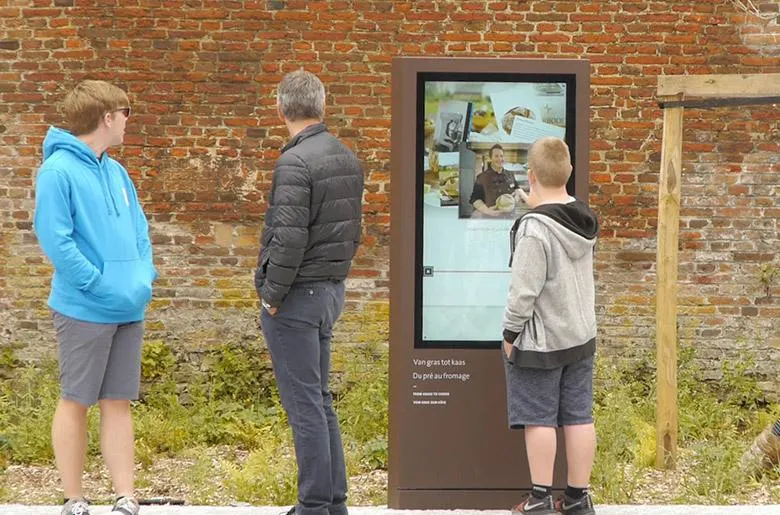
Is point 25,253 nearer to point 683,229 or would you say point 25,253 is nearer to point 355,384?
point 355,384

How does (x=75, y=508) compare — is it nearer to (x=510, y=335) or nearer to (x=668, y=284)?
(x=510, y=335)

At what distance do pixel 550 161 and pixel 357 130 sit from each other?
4.09 metres

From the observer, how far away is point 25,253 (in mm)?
8641

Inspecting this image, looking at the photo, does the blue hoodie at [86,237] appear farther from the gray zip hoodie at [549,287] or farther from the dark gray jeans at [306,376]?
the gray zip hoodie at [549,287]

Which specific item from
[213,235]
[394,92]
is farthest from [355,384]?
[394,92]

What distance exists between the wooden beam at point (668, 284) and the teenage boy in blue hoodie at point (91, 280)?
130 inches

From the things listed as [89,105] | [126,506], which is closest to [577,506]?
[126,506]

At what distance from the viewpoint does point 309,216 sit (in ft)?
14.8

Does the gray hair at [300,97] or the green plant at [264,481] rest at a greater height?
the gray hair at [300,97]

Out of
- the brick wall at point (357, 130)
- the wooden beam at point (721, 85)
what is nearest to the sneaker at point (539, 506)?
the wooden beam at point (721, 85)

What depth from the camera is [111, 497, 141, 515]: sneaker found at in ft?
15.6

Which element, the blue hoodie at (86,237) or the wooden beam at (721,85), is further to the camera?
the wooden beam at (721,85)

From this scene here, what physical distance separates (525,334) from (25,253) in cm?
526

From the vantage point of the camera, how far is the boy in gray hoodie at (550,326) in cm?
456
